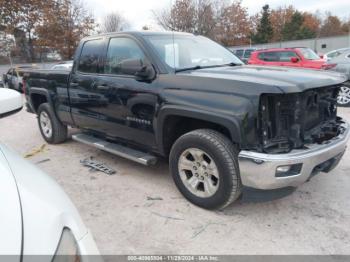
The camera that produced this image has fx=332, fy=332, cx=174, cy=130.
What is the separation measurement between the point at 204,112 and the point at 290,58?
9.30m

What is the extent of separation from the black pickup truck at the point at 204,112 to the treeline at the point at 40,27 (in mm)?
27812

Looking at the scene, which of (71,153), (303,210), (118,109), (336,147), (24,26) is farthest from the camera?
(24,26)

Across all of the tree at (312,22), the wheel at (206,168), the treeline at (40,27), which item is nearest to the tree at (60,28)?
the treeline at (40,27)

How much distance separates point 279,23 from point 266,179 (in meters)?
51.9

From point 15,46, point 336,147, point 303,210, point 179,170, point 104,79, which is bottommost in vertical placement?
point 303,210

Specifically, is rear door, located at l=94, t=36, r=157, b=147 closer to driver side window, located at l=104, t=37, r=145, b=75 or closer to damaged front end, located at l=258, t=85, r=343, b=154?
driver side window, located at l=104, t=37, r=145, b=75

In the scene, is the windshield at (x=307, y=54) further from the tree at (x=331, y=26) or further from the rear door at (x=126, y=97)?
the tree at (x=331, y=26)

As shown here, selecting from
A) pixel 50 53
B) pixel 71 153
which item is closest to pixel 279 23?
pixel 50 53

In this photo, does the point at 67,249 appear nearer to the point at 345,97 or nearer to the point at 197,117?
the point at 197,117

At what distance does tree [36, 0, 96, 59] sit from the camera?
29750mm

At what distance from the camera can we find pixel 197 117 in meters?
3.19

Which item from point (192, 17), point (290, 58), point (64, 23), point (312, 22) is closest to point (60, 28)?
point (64, 23)

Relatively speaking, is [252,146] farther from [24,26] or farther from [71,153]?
[24,26]

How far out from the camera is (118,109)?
13.4 feet
